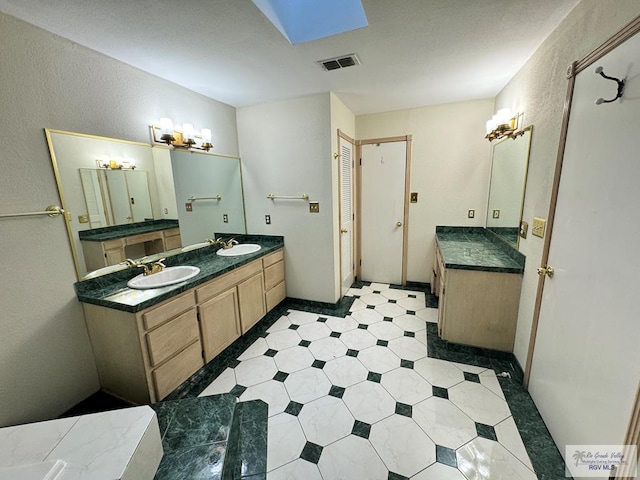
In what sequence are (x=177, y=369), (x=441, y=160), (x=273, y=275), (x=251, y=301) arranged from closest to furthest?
(x=177, y=369)
(x=251, y=301)
(x=273, y=275)
(x=441, y=160)

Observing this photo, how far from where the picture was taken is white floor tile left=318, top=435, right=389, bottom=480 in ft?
4.24

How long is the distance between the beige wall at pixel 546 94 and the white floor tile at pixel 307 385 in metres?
1.51

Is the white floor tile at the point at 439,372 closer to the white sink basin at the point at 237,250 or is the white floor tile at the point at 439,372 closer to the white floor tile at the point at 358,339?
the white floor tile at the point at 358,339

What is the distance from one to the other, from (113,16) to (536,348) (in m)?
3.25

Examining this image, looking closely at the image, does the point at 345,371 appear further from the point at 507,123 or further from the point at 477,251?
the point at 507,123

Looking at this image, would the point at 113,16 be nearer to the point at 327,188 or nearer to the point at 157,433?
the point at 327,188

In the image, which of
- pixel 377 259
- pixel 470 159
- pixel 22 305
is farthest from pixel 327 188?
pixel 22 305

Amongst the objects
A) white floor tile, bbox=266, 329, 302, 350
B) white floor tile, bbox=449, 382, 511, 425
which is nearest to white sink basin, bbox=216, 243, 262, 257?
white floor tile, bbox=266, 329, 302, 350

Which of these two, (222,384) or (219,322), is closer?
(222,384)

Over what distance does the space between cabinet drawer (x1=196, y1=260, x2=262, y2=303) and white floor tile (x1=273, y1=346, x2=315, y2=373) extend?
780mm

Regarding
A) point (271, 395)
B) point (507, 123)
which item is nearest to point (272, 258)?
point (271, 395)

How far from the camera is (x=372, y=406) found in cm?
171

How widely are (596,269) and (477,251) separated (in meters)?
1.36

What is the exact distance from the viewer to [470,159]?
302 cm
